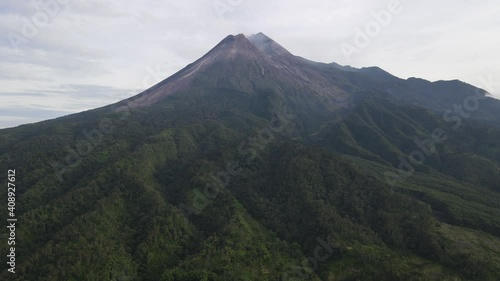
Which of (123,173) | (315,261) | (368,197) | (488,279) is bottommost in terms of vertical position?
(488,279)

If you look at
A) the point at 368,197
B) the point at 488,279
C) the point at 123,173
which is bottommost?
the point at 488,279

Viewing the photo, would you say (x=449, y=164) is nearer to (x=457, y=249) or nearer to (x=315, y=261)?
(x=457, y=249)

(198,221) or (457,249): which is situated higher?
(198,221)

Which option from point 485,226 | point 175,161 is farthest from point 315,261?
point 175,161

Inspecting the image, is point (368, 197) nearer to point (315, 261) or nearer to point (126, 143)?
point (315, 261)

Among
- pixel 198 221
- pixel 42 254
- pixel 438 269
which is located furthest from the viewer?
pixel 198 221

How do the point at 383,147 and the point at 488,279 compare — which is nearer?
the point at 488,279

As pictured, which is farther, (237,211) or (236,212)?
(237,211)

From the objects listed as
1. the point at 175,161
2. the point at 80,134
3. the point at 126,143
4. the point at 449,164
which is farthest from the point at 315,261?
the point at 80,134

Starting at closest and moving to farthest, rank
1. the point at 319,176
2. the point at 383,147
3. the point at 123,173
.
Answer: the point at 123,173
the point at 319,176
the point at 383,147
